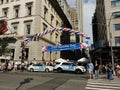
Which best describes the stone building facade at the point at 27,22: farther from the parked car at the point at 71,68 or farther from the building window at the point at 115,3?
the building window at the point at 115,3

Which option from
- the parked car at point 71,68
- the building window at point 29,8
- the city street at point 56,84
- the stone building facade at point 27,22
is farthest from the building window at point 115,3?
the city street at point 56,84

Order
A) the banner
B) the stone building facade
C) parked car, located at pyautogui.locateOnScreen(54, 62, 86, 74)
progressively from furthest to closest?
the stone building facade → the banner → parked car, located at pyautogui.locateOnScreen(54, 62, 86, 74)

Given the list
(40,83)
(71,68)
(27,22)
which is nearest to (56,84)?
(40,83)

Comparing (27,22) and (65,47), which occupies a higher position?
(27,22)

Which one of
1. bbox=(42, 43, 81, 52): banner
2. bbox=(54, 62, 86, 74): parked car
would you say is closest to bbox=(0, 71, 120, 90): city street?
bbox=(54, 62, 86, 74): parked car

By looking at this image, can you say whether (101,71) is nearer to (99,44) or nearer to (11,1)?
(99,44)

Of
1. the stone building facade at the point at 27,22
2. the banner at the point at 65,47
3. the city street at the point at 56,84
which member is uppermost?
the stone building facade at the point at 27,22

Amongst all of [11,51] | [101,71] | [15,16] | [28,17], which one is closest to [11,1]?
[15,16]

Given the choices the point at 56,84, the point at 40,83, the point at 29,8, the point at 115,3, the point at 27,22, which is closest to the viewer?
the point at 56,84

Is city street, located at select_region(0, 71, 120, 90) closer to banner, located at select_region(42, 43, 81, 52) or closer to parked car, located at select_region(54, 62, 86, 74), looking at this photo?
parked car, located at select_region(54, 62, 86, 74)

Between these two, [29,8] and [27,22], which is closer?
[27,22]

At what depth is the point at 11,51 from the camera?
43.0m

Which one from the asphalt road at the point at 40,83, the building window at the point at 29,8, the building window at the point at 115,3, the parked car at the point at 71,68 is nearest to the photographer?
the asphalt road at the point at 40,83

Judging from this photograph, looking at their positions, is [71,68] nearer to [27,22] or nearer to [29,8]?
[27,22]
